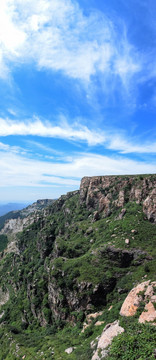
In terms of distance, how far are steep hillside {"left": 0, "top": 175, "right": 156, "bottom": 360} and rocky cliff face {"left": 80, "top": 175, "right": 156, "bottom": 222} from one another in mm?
407

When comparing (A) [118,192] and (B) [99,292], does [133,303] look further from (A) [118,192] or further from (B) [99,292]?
(A) [118,192]

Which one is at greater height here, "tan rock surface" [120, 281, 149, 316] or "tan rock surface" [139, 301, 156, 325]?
"tan rock surface" [139, 301, 156, 325]

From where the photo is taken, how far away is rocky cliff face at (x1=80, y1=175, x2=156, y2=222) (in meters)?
69.4

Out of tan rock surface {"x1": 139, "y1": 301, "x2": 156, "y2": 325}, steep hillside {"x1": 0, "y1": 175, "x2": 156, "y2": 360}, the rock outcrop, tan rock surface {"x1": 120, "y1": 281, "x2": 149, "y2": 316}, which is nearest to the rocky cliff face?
steep hillside {"x1": 0, "y1": 175, "x2": 156, "y2": 360}

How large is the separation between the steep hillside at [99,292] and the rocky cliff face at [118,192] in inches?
16.0

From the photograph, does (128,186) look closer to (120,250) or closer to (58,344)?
(120,250)

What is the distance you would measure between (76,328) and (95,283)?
1088 cm

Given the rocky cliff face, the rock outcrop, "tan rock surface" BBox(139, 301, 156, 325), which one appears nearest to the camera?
"tan rock surface" BBox(139, 301, 156, 325)

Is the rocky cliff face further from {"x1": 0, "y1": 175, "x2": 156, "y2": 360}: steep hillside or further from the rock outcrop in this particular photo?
the rock outcrop

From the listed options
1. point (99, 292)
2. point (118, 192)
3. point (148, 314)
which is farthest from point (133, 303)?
point (118, 192)

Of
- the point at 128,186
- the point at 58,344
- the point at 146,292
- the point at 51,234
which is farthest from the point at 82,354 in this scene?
the point at 51,234

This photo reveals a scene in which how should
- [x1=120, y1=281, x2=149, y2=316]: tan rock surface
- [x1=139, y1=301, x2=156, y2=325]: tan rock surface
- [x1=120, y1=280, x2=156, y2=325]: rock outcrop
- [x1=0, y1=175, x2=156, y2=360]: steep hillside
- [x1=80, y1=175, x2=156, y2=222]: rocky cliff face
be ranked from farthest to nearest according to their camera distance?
[x1=80, y1=175, x2=156, y2=222]: rocky cliff face → [x1=120, y1=281, x2=149, y2=316]: tan rock surface → [x1=0, y1=175, x2=156, y2=360]: steep hillside → [x1=120, y1=280, x2=156, y2=325]: rock outcrop → [x1=139, y1=301, x2=156, y2=325]: tan rock surface

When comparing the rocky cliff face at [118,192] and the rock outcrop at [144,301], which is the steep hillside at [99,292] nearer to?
the rock outcrop at [144,301]

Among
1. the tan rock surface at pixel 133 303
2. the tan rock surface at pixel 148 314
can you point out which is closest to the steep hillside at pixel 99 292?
the tan rock surface at pixel 148 314
